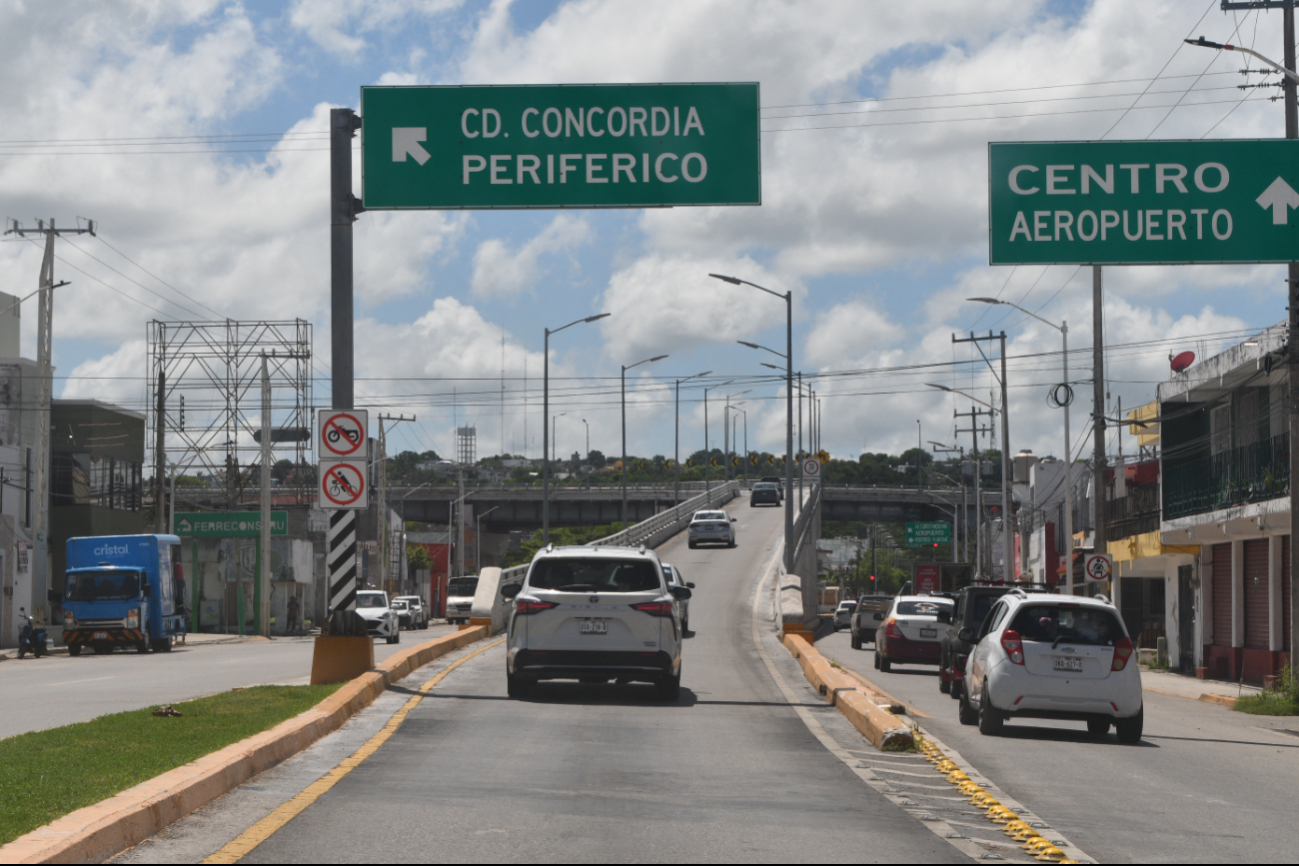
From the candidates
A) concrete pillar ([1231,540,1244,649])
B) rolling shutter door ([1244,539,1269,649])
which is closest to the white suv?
rolling shutter door ([1244,539,1269,649])

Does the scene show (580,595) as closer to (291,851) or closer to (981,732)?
(981,732)

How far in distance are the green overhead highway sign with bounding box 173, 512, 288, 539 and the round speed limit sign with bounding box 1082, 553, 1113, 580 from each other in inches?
1525

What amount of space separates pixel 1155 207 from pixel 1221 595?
72.7ft

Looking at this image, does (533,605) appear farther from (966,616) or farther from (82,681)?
(82,681)

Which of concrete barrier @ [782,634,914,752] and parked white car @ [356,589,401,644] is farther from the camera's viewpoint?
parked white car @ [356,589,401,644]

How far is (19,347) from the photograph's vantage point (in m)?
62.3

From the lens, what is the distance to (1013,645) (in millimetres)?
16844

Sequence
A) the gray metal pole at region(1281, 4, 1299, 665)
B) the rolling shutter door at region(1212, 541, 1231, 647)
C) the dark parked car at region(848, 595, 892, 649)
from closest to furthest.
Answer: the gray metal pole at region(1281, 4, 1299, 665)
the rolling shutter door at region(1212, 541, 1231, 647)
the dark parked car at region(848, 595, 892, 649)

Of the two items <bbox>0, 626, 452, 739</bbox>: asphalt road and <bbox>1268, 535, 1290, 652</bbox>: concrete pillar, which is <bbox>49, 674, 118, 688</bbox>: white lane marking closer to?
<bbox>0, 626, 452, 739</bbox>: asphalt road

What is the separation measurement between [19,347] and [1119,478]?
43701 mm

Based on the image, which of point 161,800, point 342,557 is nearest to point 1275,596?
point 342,557

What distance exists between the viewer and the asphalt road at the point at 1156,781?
9.18 metres

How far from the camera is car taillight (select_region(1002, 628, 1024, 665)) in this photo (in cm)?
1677

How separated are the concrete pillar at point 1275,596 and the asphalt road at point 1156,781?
11.9 meters
